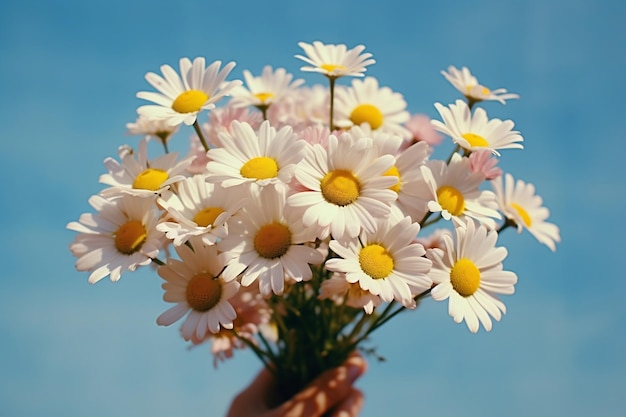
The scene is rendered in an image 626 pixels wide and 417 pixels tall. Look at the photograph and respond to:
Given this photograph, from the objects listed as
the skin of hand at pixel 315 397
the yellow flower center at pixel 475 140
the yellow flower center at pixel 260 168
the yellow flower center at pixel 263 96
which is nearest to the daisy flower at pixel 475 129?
the yellow flower center at pixel 475 140

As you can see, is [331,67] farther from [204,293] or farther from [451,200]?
[204,293]

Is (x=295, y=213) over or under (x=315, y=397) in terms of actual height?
over

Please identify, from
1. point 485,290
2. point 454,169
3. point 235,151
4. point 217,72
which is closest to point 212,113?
point 217,72

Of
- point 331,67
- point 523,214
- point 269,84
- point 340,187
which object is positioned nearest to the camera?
point 340,187

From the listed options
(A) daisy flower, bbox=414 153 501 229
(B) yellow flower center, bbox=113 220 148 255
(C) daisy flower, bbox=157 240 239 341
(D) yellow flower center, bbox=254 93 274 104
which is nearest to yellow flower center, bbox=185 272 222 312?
(C) daisy flower, bbox=157 240 239 341

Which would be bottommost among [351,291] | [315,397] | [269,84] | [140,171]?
[315,397]

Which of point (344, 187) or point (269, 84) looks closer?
point (344, 187)

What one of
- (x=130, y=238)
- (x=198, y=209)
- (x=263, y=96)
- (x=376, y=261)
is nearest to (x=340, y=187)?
(x=376, y=261)
